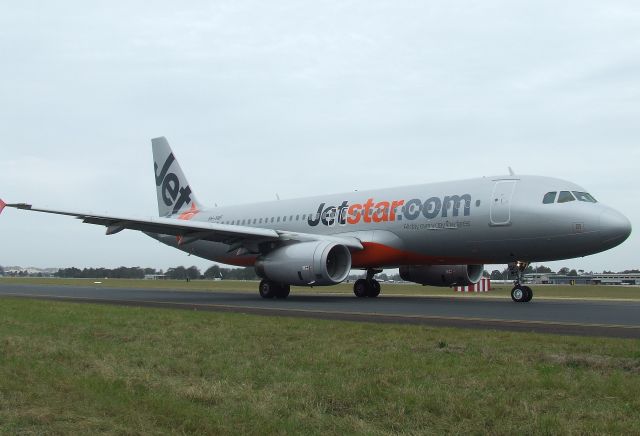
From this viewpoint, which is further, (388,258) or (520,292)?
(388,258)

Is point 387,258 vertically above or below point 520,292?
above

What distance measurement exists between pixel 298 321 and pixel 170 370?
5379 millimetres

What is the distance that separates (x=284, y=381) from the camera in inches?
252

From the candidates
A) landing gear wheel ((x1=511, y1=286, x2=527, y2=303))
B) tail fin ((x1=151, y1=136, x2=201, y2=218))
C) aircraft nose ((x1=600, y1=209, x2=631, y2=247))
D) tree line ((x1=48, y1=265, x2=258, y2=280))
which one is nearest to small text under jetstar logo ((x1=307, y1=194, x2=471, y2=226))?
landing gear wheel ((x1=511, y1=286, x2=527, y2=303))

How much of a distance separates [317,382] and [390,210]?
17.3m

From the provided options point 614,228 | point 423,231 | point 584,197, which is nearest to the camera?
point 614,228

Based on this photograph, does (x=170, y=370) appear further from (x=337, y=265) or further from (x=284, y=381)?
(x=337, y=265)

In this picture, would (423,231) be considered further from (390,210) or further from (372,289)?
(372,289)

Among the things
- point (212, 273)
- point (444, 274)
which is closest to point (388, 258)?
point (444, 274)

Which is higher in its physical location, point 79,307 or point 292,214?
point 292,214

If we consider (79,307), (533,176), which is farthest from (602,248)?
(79,307)

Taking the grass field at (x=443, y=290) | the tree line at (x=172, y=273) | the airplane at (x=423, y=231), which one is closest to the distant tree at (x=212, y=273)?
the tree line at (x=172, y=273)

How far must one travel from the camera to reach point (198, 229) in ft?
75.3

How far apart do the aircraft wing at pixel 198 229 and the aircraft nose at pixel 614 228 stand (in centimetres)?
813
